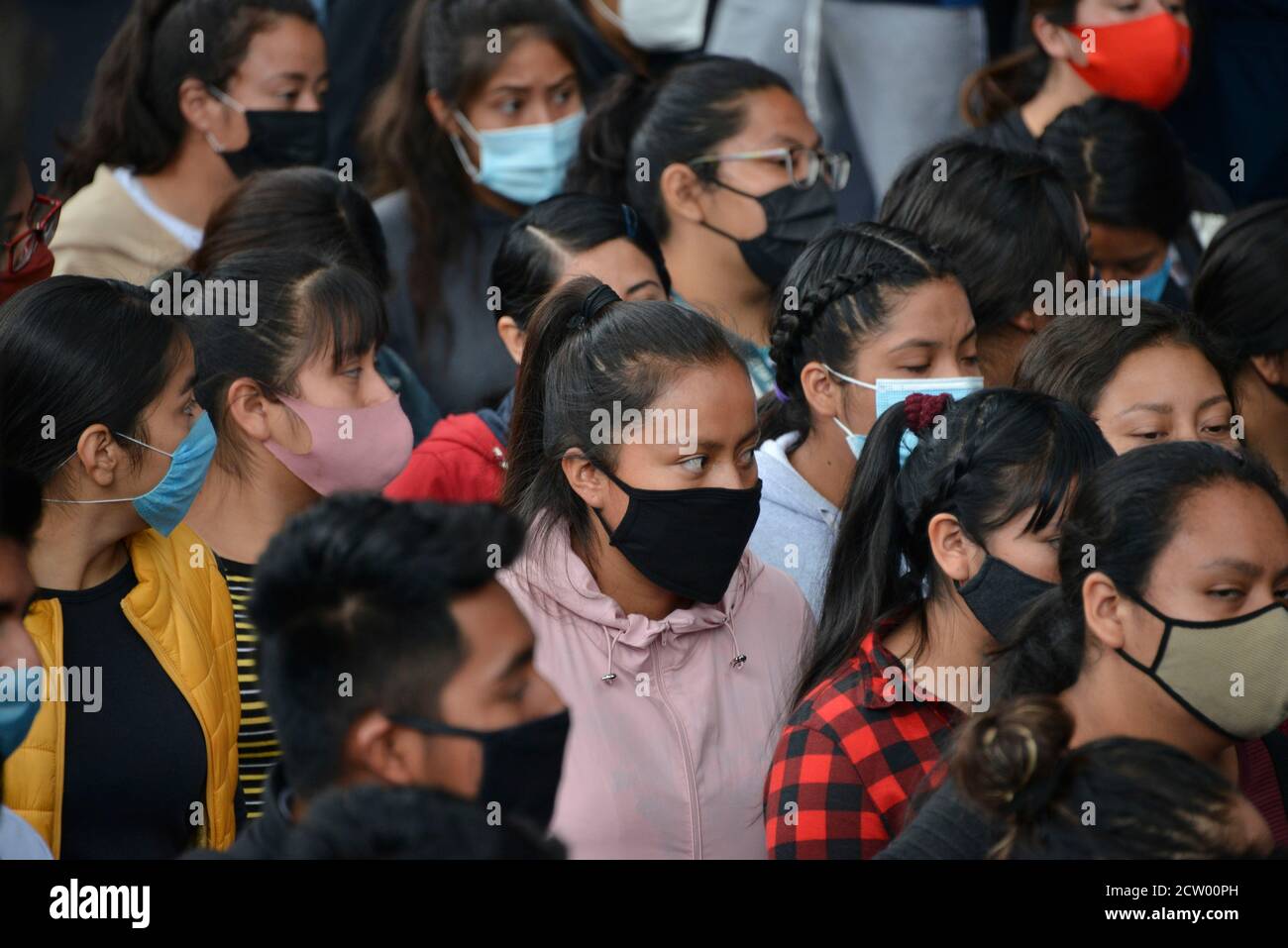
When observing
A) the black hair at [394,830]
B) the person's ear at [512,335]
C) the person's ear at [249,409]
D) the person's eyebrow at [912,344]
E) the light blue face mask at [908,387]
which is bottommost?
the person's ear at [512,335]

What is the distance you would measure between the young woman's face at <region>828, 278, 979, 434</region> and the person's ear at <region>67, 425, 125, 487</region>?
172cm

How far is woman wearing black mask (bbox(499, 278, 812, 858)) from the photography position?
10.4 ft

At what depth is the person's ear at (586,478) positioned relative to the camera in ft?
11.1

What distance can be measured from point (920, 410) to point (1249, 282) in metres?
1.94

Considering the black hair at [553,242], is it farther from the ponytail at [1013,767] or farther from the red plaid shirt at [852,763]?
the ponytail at [1013,767]

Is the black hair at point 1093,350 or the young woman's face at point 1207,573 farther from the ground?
the young woman's face at point 1207,573

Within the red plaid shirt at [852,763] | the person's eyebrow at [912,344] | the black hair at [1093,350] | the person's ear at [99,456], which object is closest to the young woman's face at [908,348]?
the person's eyebrow at [912,344]

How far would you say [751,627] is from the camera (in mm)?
3463

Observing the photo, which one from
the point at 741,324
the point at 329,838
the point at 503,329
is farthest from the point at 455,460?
the point at 329,838

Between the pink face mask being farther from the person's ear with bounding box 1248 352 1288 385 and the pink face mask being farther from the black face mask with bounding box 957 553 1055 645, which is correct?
the person's ear with bounding box 1248 352 1288 385

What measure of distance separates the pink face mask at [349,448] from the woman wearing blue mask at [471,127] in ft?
4.77

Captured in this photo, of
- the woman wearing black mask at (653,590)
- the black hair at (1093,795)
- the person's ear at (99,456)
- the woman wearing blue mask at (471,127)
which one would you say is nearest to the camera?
the black hair at (1093,795)

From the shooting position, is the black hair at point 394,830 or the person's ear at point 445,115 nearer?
the black hair at point 394,830

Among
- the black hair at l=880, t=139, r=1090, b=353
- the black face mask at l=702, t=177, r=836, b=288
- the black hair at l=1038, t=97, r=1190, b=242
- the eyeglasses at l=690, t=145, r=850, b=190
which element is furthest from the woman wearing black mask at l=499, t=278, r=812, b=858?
the black hair at l=1038, t=97, r=1190, b=242
